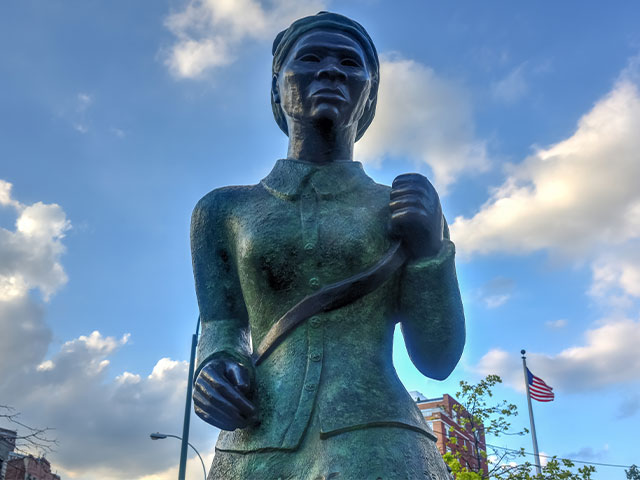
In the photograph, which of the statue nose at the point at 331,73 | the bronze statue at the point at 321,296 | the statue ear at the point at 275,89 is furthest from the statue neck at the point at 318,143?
the statue ear at the point at 275,89

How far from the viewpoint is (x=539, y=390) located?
23891 millimetres

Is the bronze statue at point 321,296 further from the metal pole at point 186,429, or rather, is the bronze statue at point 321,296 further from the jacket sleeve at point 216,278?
the metal pole at point 186,429

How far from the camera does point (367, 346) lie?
2914mm

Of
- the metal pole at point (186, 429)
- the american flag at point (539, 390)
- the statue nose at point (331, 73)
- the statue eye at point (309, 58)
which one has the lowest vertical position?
the statue nose at point (331, 73)

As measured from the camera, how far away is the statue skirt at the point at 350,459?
2.47 meters

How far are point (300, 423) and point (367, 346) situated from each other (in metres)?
0.49

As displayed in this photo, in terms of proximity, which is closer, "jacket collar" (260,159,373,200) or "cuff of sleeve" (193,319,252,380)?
"cuff of sleeve" (193,319,252,380)

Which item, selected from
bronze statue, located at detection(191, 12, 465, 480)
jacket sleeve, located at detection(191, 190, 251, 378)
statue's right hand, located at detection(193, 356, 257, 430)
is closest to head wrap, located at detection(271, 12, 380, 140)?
bronze statue, located at detection(191, 12, 465, 480)

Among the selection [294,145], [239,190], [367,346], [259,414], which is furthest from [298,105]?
[259,414]

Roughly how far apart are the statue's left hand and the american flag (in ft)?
73.3

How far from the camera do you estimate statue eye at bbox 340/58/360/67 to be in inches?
138

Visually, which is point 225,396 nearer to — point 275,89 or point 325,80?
point 325,80

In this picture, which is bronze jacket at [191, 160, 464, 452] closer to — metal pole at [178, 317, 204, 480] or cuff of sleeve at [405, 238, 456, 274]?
cuff of sleeve at [405, 238, 456, 274]

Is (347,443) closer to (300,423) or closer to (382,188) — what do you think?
(300,423)
